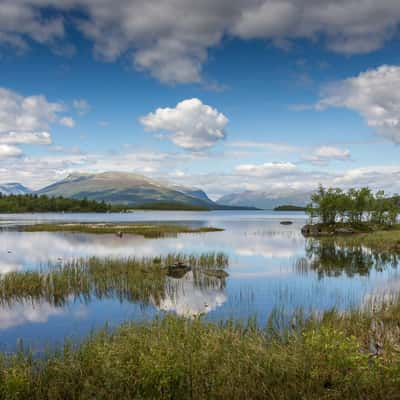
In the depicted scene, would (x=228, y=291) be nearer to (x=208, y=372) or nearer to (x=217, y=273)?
(x=217, y=273)

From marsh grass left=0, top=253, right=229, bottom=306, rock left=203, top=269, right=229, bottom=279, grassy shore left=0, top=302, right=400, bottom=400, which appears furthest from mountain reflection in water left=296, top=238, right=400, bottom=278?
grassy shore left=0, top=302, right=400, bottom=400

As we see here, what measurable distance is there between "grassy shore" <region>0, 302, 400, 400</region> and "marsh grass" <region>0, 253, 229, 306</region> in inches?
514

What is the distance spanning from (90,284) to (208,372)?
A: 65.4 ft

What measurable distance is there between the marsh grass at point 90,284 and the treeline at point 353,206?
77801 mm

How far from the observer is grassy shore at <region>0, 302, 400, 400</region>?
10.7 meters

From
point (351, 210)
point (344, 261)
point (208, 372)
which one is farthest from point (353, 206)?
point (208, 372)

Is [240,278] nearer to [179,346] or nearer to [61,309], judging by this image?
[61,309]

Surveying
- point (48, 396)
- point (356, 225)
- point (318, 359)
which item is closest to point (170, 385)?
point (48, 396)

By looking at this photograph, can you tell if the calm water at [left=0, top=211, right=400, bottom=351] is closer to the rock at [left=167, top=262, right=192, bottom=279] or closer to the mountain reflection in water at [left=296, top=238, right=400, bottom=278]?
the mountain reflection in water at [left=296, top=238, right=400, bottom=278]

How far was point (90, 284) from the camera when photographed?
96.7ft

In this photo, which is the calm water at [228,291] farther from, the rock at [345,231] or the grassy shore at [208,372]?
the rock at [345,231]

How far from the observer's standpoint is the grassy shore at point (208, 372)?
422 inches

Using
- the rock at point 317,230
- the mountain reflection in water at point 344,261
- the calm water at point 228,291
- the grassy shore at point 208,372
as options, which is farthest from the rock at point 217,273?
the rock at point 317,230

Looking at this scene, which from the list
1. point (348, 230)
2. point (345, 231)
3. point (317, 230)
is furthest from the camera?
point (317, 230)
